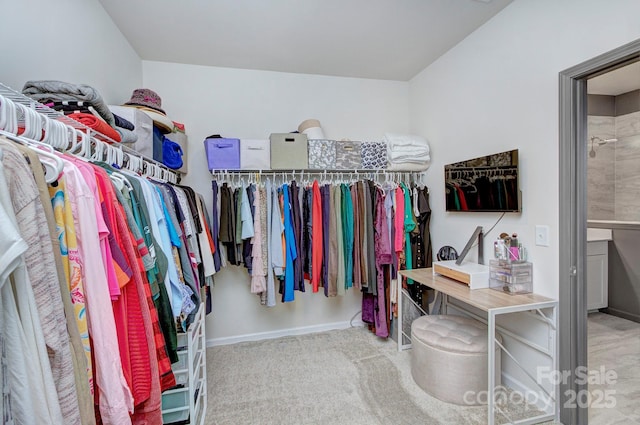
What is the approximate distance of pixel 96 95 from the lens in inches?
47.2

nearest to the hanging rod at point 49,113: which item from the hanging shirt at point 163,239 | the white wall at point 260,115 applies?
the hanging shirt at point 163,239

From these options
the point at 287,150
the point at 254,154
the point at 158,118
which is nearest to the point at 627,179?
the point at 287,150

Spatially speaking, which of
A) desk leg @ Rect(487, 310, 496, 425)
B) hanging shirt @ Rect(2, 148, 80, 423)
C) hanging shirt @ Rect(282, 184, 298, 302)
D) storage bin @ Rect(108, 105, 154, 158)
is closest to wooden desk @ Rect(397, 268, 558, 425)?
desk leg @ Rect(487, 310, 496, 425)

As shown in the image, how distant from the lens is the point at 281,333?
2.89 meters

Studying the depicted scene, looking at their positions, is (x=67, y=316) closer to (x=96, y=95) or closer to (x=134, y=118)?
(x=96, y=95)

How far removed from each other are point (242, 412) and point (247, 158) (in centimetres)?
187

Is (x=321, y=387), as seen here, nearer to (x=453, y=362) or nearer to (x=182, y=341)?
(x=453, y=362)

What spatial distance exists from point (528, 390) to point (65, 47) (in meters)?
3.44

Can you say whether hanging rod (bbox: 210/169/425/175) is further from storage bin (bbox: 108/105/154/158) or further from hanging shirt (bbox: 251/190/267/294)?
storage bin (bbox: 108/105/154/158)

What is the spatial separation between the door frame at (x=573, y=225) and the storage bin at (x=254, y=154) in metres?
2.06

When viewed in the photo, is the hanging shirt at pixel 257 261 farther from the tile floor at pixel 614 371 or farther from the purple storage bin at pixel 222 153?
the tile floor at pixel 614 371

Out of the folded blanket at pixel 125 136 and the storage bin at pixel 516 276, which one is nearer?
the folded blanket at pixel 125 136

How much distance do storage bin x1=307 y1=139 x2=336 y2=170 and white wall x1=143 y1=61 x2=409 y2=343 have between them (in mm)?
412

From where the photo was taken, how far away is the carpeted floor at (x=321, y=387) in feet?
5.73
